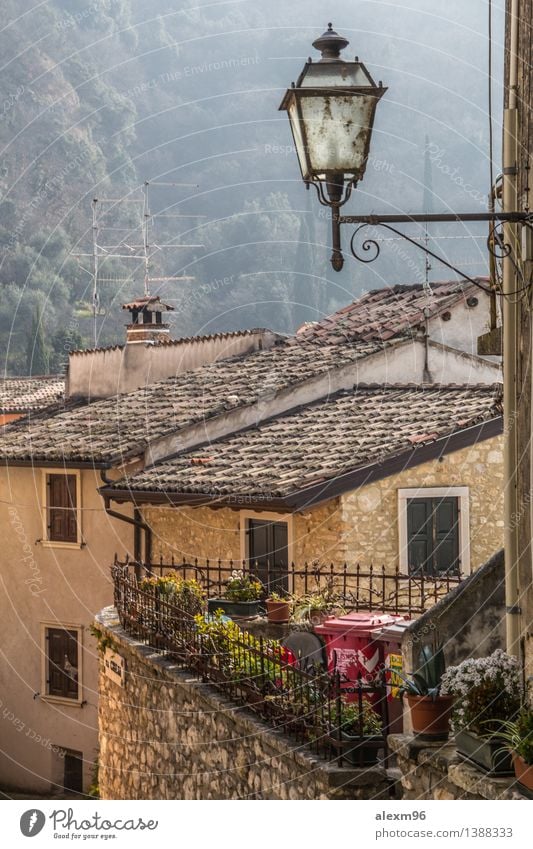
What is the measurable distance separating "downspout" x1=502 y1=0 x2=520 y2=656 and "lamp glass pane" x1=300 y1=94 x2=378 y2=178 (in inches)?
47.0

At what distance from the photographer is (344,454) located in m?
14.9

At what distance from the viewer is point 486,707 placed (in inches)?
265

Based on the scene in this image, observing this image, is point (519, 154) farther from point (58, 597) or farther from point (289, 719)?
point (58, 597)

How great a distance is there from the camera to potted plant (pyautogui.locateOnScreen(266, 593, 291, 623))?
41.3ft

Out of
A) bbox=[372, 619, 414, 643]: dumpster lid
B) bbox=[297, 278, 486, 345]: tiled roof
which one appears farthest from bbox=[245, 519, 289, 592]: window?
bbox=[372, 619, 414, 643]: dumpster lid

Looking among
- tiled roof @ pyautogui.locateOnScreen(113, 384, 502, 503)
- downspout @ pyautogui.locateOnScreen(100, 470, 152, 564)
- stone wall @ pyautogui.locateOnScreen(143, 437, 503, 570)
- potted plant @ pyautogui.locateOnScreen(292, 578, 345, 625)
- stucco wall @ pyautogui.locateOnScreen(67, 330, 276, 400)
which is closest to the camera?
potted plant @ pyautogui.locateOnScreen(292, 578, 345, 625)

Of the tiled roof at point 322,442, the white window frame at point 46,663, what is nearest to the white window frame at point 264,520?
the tiled roof at point 322,442

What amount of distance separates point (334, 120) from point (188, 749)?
5909 millimetres

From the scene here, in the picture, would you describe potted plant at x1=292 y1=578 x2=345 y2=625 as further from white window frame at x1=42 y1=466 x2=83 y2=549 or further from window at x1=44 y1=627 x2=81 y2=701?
window at x1=44 y1=627 x2=81 y2=701

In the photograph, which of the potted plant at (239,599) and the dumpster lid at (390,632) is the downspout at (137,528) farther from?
the dumpster lid at (390,632)

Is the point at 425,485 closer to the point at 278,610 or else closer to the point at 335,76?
the point at 278,610

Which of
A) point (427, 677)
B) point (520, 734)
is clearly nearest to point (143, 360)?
point (427, 677)
